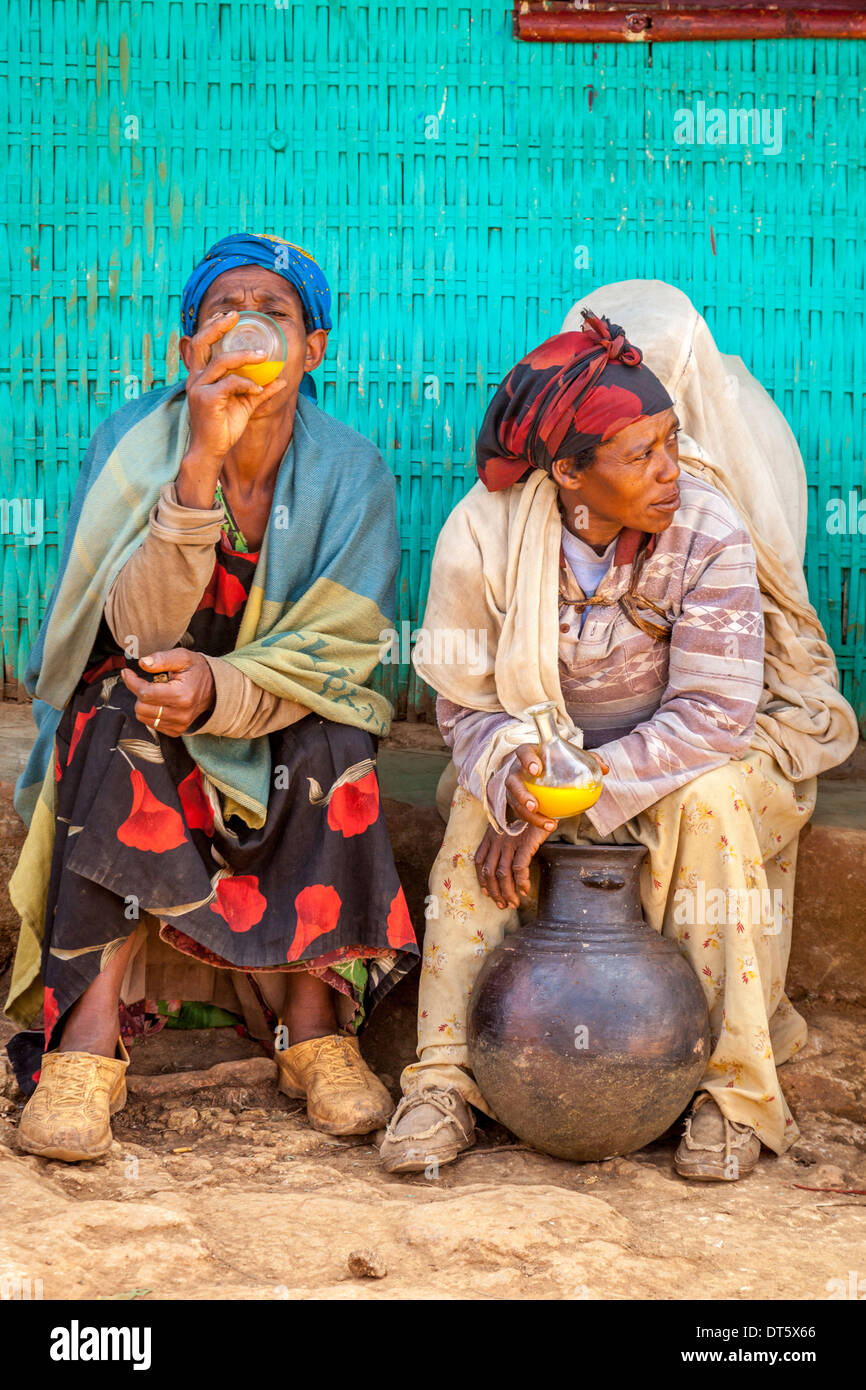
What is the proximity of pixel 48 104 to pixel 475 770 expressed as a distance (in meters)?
2.76

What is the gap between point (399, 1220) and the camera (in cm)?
269

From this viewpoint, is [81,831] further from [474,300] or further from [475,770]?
[474,300]

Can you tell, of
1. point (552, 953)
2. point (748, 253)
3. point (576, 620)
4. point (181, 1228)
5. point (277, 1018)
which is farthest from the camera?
point (748, 253)

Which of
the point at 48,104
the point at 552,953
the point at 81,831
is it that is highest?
the point at 48,104

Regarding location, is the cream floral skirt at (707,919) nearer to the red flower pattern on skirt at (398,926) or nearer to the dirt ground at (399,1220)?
the red flower pattern on skirt at (398,926)

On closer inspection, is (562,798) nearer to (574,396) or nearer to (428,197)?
(574,396)

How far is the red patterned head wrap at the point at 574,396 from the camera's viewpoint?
10.1 feet

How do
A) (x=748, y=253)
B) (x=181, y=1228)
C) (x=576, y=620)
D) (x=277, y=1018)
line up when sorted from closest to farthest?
(x=181, y=1228), (x=576, y=620), (x=277, y=1018), (x=748, y=253)

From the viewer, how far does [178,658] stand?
3082 mm

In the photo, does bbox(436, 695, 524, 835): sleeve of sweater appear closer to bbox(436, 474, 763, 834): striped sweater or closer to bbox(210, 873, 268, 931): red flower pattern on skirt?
bbox(436, 474, 763, 834): striped sweater

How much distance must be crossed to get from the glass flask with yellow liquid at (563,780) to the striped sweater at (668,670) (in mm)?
117

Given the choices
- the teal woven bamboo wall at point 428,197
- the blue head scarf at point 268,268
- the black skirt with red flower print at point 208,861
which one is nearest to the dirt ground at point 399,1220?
the black skirt with red flower print at point 208,861

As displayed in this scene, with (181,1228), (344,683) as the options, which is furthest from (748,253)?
(181,1228)

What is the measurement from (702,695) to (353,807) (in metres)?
0.81
